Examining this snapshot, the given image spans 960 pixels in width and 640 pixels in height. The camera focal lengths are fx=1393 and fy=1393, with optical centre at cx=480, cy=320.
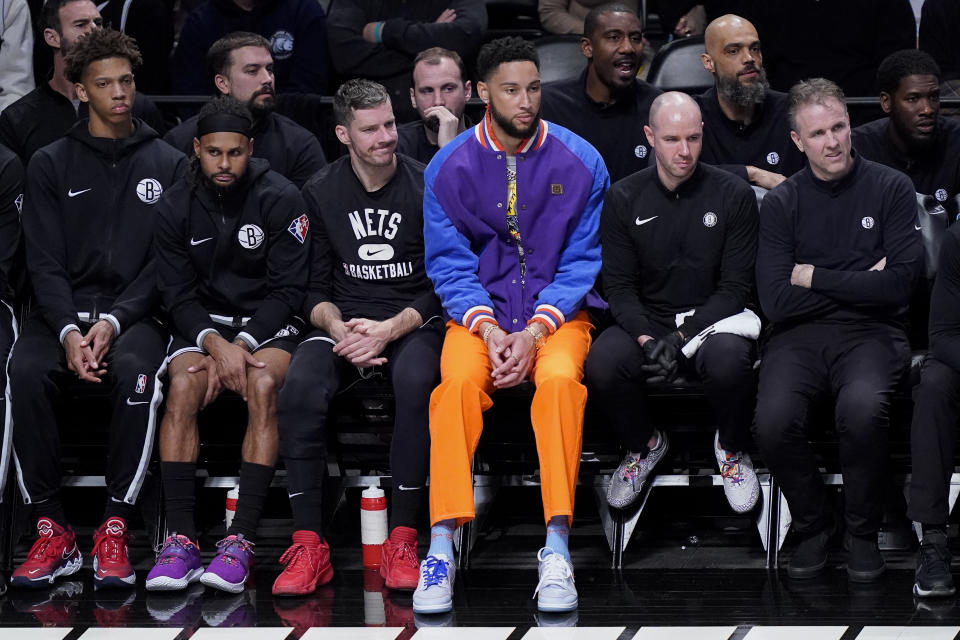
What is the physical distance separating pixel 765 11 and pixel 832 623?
352 cm

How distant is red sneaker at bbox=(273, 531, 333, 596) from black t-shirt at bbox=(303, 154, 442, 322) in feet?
2.87

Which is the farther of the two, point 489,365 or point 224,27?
point 224,27

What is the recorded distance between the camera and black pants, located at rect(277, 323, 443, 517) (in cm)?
467

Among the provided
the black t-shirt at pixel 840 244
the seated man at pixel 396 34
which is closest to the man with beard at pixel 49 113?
the seated man at pixel 396 34

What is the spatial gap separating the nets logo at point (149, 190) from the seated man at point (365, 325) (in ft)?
1.87

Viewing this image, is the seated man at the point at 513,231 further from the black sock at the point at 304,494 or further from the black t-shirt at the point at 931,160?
the black t-shirt at the point at 931,160

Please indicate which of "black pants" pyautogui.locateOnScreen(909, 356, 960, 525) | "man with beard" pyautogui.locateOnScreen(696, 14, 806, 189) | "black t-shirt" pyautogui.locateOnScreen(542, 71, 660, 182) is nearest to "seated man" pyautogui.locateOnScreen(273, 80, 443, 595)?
"black t-shirt" pyautogui.locateOnScreen(542, 71, 660, 182)

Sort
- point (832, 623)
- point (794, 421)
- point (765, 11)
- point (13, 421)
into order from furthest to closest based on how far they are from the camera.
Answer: point (765, 11) < point (13, 421) < point (794, 421) < point (832, 623)

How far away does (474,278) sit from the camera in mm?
4926

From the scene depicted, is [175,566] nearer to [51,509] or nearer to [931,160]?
[51,509]

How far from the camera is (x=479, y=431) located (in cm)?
459

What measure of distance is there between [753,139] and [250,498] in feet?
8.09

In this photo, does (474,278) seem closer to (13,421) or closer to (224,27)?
(13,421)

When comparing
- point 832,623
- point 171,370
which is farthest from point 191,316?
point 832,623
